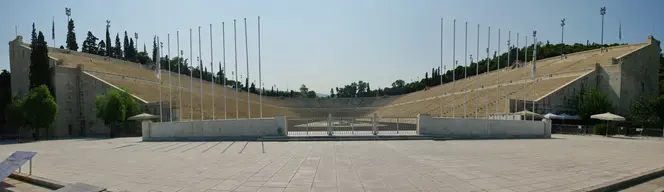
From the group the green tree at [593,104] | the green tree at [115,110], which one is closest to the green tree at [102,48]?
the green tree at [115,110]

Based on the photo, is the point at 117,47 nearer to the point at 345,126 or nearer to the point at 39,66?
the point at 39,66

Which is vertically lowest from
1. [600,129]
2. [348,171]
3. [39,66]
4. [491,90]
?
[600,129]

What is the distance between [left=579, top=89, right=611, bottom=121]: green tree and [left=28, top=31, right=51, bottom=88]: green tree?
51.4 meters

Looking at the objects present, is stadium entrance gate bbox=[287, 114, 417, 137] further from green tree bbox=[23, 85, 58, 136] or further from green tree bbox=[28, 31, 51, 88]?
green tree bbox=[28, 31, 51, 88]

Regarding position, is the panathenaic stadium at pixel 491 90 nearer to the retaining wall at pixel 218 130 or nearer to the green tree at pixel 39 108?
the green tree at pixel 39 108

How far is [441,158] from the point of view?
1101cm

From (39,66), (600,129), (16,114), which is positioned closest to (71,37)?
(39,66)

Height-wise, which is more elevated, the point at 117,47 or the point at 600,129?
the point at 117,47

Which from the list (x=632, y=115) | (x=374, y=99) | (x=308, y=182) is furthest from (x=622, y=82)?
(x=374, y=99)

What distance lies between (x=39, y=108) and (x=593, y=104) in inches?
1894

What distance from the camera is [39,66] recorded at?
109ft

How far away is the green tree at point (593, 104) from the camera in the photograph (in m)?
31.1

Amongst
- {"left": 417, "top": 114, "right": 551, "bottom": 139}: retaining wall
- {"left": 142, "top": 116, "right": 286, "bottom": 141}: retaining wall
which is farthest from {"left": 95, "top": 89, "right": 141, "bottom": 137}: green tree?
{"left": 417, "top": 114, "right": 551, "bottom": 139}: retaining wall

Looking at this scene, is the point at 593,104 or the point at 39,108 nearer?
the point at 39,108
